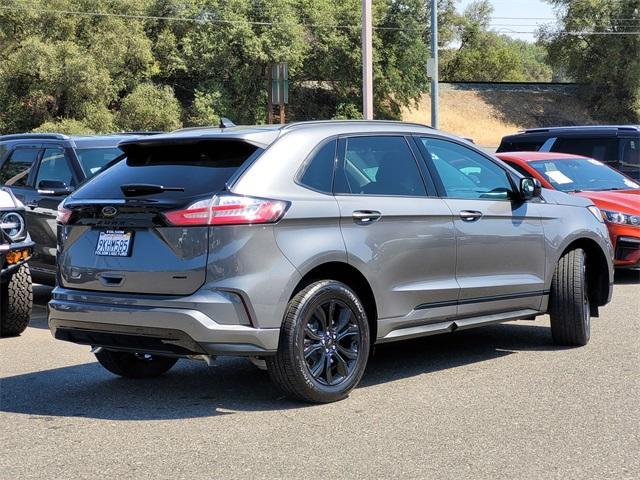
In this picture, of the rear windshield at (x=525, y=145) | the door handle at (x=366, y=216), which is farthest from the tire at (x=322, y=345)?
the rear windshield at (x=525, y=145)

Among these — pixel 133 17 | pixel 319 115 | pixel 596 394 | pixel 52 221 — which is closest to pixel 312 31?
pixel 319 115

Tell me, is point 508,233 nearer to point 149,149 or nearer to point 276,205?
point 276,205

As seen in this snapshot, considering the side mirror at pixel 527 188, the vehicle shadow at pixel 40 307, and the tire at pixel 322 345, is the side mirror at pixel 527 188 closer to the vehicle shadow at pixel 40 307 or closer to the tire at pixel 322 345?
the tire at pixel 322 345

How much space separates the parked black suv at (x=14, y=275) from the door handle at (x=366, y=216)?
383cm

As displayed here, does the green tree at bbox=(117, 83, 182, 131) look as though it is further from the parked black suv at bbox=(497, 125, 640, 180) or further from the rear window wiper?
the rear window wiper

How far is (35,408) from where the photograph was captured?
19.0ft

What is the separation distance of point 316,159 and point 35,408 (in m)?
2.37

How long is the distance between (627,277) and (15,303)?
25.2ft

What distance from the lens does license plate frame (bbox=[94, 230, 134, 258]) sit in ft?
18.2

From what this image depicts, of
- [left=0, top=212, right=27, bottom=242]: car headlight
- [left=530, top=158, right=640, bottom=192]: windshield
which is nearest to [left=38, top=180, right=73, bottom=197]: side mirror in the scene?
[left=0, top=212, right=27, bottom=242]: car headlight

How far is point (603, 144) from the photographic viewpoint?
576 inches

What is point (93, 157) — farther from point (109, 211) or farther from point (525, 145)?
point (525, 145)

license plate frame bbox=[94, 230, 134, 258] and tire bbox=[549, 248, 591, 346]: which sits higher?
license plate frame bbox=[94, 230, 134, 258]

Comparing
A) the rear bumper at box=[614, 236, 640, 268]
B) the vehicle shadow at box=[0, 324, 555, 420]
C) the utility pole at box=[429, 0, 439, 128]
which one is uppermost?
the utility pole at box=[429, 0, 439, 128]
